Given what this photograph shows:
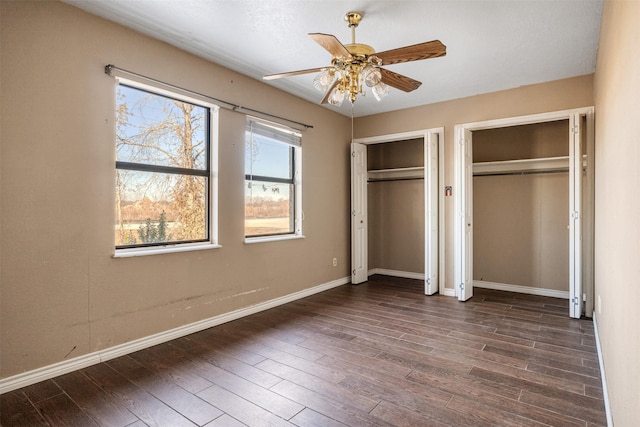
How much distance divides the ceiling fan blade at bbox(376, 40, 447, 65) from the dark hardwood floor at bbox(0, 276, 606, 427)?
2273 mm

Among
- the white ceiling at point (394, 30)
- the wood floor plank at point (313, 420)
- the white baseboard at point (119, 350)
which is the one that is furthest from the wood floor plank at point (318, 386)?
the white ceiling at point (394, 30)

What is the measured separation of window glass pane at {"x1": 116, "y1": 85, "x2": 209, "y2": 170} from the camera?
3020 millimetres

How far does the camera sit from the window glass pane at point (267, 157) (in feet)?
13.3

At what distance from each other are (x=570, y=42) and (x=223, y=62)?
11.0 feet

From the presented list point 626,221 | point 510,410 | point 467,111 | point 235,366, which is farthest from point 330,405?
point 467,111

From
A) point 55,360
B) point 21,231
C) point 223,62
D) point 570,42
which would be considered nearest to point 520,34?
point 570,42

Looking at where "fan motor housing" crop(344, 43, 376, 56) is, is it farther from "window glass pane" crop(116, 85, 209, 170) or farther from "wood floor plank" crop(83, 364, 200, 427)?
"wood floor plank" crop(83, 364, 200, 427)

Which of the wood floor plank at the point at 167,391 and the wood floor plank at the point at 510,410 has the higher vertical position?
the wood floor plank at the point at 167,391

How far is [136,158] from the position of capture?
10.1 feet

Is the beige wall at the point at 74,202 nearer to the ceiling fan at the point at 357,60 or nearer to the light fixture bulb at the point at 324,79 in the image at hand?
A: the light fixture bulb at the point at 324,79

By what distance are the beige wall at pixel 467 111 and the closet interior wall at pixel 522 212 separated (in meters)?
0.73

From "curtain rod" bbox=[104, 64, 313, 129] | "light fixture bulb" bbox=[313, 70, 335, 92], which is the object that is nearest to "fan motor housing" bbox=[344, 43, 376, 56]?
"light fixture bulb" bbox=[313, 70, 335, 92]

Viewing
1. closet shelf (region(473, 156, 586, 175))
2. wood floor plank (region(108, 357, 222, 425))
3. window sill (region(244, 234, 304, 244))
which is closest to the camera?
wood floor plank (region(108, 357, 222, 425))

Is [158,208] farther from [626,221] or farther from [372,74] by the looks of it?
[626,221]
